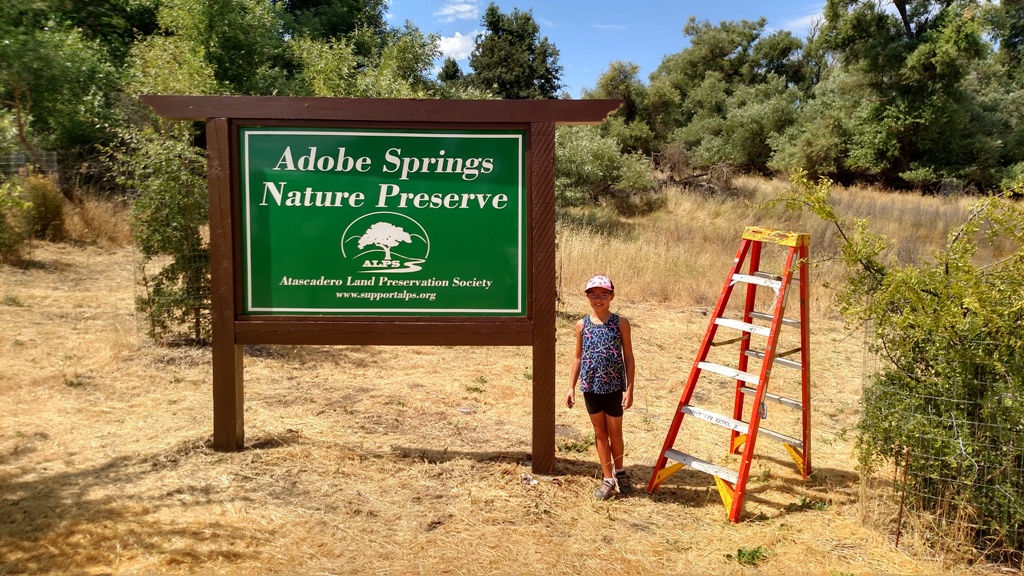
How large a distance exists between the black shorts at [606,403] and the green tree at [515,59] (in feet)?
123

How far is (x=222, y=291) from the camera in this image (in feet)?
16.6

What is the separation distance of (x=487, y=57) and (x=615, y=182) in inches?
903

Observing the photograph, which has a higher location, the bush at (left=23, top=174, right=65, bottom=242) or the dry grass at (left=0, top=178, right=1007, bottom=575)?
the bush at (left=23, top=174, right=65, bottom=242)

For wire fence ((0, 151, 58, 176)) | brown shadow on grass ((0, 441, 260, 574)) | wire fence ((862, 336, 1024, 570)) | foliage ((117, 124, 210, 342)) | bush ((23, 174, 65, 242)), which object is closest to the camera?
brown shadow on grass ((0, 441, 260, 574))

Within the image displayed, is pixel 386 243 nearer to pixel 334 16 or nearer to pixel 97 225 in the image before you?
pixel 97 225

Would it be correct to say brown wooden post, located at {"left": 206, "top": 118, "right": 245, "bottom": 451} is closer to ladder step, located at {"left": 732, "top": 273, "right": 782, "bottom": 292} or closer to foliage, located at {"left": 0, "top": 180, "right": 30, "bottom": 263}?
ladder step, located at {"left": 732, "top": 273, "right": 782, "bottom": 292}

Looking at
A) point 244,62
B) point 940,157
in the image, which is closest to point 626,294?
point 244,62

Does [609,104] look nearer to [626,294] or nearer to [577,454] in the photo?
[577,454]

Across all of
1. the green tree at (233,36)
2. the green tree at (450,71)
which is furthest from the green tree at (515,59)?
the green tree at (233,36)

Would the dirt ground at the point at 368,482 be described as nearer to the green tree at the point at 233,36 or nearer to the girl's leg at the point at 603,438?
the girl's leg at the point at 603,438

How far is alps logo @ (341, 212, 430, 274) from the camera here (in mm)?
5051

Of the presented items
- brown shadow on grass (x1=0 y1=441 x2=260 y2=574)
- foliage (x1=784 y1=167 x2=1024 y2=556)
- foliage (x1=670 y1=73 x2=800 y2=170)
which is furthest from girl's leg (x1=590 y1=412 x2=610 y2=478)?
foliage (x1=670 y1=73 x2=800 y2=170)

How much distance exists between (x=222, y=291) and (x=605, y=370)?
2660 mm

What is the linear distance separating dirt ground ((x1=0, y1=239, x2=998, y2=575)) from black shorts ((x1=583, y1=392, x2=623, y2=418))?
0.59m
